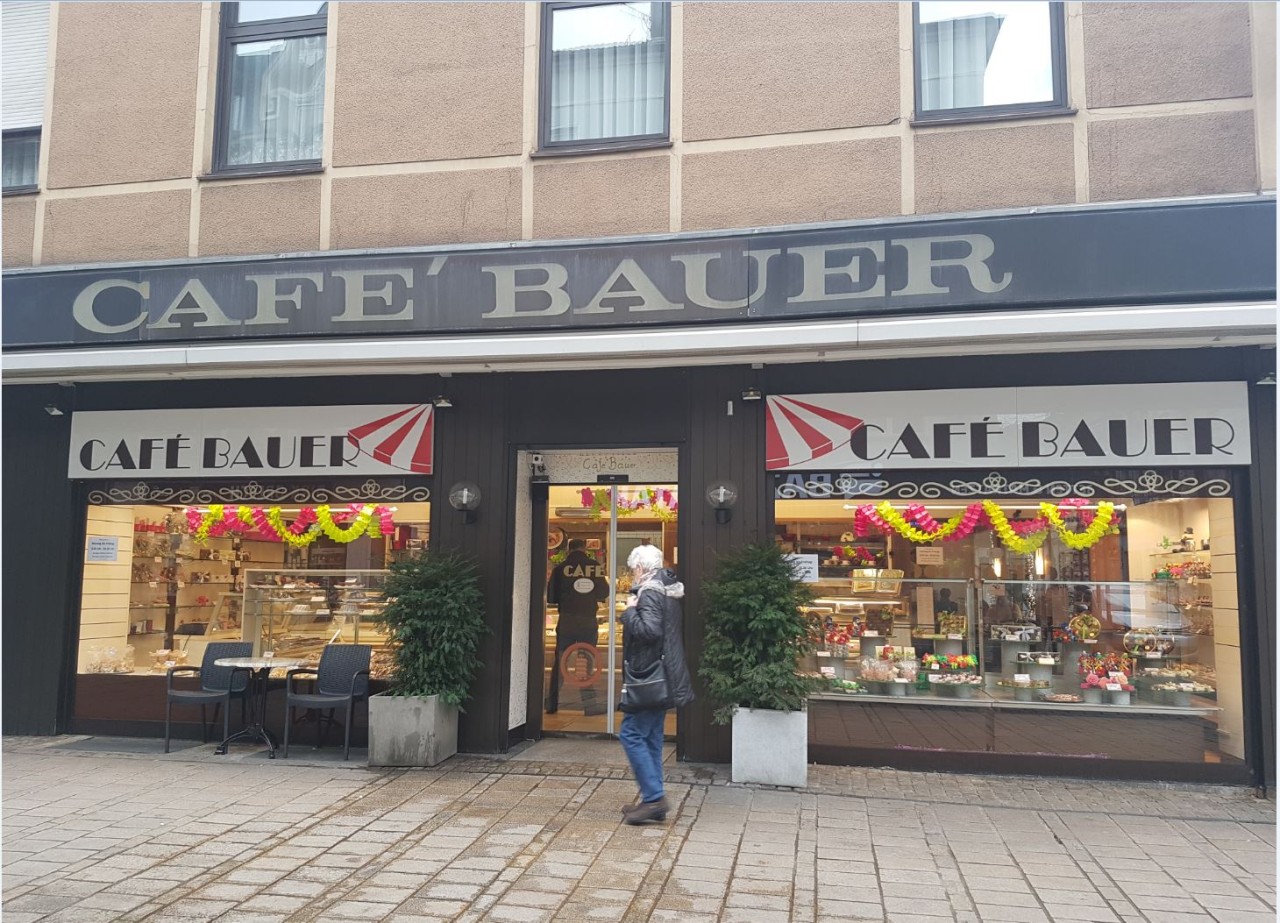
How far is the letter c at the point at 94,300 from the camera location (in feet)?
26.3

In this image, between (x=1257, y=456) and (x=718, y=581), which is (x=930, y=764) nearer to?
(x=718, y=581)

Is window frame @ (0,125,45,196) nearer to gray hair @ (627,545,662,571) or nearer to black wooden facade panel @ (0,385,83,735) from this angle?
black wooden facade panel @ (0,385,83,735)

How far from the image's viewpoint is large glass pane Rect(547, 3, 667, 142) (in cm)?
809

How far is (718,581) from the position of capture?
737cm

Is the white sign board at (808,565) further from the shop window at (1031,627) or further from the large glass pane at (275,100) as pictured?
the large glass pane at (275,100)

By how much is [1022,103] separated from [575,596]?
559cm

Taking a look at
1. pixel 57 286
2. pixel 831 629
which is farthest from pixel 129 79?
pixel 831 629

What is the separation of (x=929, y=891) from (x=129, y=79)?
9.22 metres

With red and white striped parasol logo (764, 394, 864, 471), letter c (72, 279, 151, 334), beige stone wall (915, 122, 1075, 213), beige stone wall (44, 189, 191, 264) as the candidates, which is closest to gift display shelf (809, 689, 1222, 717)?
red and white striped parasol logo (764, 394, 864, 471)

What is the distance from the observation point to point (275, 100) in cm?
880

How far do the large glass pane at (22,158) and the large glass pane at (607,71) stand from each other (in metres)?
5.17

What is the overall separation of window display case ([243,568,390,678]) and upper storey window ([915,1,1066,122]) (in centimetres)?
612

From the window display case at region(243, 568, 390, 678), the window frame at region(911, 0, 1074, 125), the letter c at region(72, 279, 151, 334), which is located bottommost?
the window display case at region(243, 568, 390, 678)

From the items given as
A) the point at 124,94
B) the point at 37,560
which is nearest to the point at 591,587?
the point at 37,560
